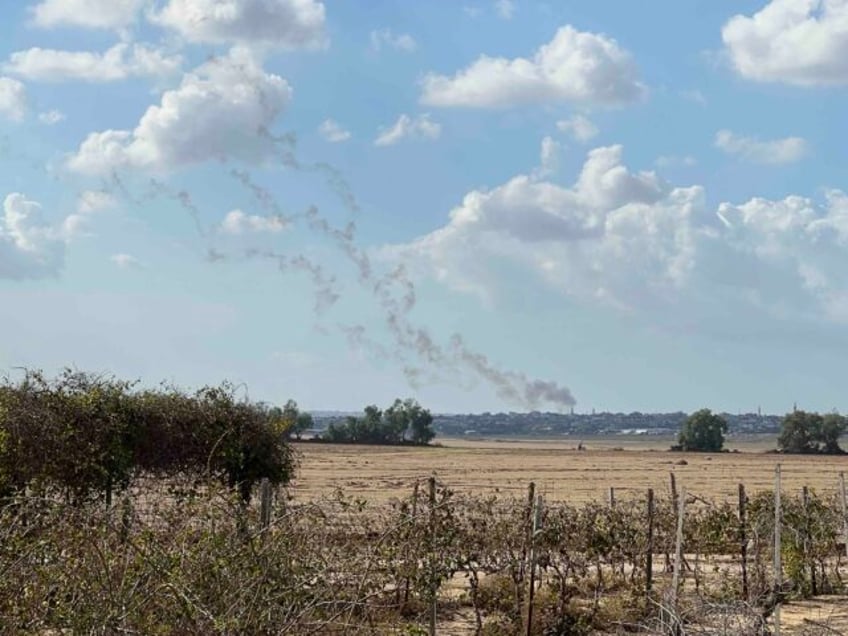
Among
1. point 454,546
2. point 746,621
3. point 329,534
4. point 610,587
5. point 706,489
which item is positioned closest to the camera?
point 746,621

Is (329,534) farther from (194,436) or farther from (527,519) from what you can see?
(194,436)

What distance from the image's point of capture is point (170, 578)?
605 centimetres

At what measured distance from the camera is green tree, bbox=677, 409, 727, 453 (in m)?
109

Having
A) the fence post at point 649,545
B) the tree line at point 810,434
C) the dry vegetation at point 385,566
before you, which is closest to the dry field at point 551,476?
the dry vegetation at point 385,566

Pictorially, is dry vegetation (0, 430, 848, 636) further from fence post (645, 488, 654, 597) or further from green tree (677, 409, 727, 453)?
green tree (677, 409, 727, 453)

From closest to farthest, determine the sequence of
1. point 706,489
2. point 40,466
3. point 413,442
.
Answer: point 40,466 → point 706,489 → point 413,442

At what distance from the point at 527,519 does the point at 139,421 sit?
229 inches

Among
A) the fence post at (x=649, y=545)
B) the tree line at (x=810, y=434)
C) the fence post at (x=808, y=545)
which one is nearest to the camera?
the fence post at (x=649, y=545)

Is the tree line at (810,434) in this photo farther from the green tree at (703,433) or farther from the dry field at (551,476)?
the dry field at (551,476)

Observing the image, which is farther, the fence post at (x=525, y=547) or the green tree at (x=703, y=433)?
the green tree at (x=703, y=433)

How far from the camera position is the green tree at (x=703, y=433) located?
108938 mm

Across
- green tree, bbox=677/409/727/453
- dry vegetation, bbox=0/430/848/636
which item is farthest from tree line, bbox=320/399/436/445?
dry vegetation, bbox=0/430/848/636

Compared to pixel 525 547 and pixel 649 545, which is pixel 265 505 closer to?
pixel 525 547

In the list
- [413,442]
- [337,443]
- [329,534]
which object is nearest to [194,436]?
[329,534]
